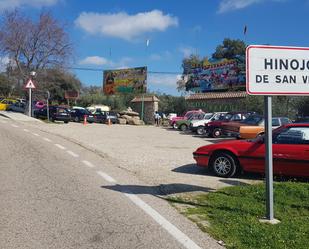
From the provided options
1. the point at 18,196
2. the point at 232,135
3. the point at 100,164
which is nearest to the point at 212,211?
the point at 18,196

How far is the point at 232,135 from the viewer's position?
2555cm

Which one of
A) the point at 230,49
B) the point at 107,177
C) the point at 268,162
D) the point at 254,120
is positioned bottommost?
the point at 107,177

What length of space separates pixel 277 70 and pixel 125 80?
4814 cm

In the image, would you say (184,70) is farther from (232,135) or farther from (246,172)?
(246,172)

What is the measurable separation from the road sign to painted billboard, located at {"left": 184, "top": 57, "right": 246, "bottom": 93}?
3849cm

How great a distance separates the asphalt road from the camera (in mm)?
5559

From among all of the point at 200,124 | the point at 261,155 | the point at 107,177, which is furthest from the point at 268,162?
the point at 200,124

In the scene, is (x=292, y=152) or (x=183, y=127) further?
(x=183, y=127)

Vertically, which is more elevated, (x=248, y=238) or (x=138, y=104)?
(x=138, y=104)

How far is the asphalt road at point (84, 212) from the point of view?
5.56m

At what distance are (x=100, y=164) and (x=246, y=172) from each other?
384cm

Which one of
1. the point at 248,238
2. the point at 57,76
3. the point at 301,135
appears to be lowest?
the point at 248,238

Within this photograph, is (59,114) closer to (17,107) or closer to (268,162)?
(17,107)

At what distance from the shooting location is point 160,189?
897 centimetres
